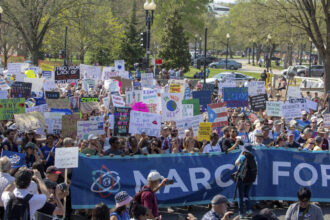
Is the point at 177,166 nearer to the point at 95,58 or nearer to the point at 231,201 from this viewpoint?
the point at 231,201

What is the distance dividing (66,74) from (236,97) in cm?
596

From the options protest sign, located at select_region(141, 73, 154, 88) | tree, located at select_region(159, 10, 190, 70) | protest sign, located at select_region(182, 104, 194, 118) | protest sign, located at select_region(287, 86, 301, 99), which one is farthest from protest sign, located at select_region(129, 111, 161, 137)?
tree, located at select_region(159, 10, 190, 70)

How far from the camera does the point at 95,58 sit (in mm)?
51812

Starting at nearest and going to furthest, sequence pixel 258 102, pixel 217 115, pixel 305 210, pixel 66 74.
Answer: pixel 305 210 → pixel 217 115 → pixel 258 102 → pixel 66 74

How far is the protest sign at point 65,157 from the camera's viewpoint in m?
7.56

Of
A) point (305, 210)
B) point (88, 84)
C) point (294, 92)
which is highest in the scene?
point (88, 84)

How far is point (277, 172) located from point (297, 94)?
8.21 metres

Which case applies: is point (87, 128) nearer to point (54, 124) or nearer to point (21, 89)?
point (54, 124)

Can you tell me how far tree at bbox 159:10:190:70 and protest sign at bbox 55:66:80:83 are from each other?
2767cm

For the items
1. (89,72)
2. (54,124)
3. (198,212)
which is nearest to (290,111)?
(198,212)

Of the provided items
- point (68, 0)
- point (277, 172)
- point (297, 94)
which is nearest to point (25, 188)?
point (277, 172)

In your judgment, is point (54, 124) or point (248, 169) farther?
point (54, 124)

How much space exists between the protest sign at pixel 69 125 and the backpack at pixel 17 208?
17.3 feet

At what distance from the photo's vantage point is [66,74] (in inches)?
658
